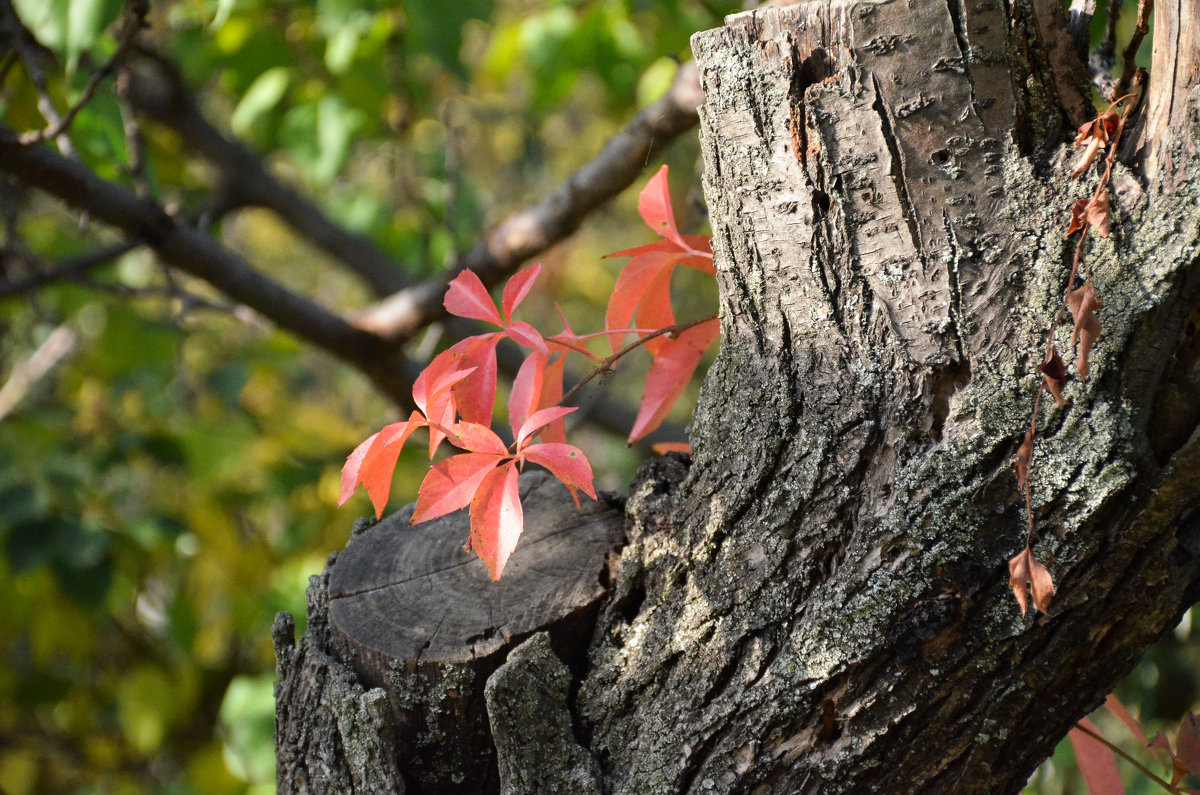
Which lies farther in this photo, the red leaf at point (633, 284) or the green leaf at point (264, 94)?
the green leaf at point (264, 94)

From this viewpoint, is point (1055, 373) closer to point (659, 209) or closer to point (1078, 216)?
point (1078, 216)

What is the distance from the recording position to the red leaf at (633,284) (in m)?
0.88

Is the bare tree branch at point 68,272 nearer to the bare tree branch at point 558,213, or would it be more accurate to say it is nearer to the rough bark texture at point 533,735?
the bare tree branch at point 558,213

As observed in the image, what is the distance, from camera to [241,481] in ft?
8.96

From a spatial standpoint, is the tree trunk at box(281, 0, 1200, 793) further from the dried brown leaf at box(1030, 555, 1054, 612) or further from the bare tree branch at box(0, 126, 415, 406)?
the bare tree branch at box(0, 126, 415, 406)

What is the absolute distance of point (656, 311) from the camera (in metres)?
0.93

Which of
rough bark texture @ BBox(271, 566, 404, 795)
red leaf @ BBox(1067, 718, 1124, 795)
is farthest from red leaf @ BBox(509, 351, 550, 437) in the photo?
red leaf @ BBox(1067, 718, 1124, 795)

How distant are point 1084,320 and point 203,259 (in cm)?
154

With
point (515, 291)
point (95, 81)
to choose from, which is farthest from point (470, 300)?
point (95, 81)

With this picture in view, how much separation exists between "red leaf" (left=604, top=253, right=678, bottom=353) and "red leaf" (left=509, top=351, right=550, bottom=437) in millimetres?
93

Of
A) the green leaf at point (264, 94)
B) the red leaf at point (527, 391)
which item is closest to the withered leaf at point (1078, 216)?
the red leaf at point (527, 391)

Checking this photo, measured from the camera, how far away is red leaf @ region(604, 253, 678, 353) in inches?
34.7

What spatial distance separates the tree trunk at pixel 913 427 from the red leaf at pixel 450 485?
5.7 inches

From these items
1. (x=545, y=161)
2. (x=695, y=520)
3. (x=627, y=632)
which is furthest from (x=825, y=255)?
(x=545, y=161)
